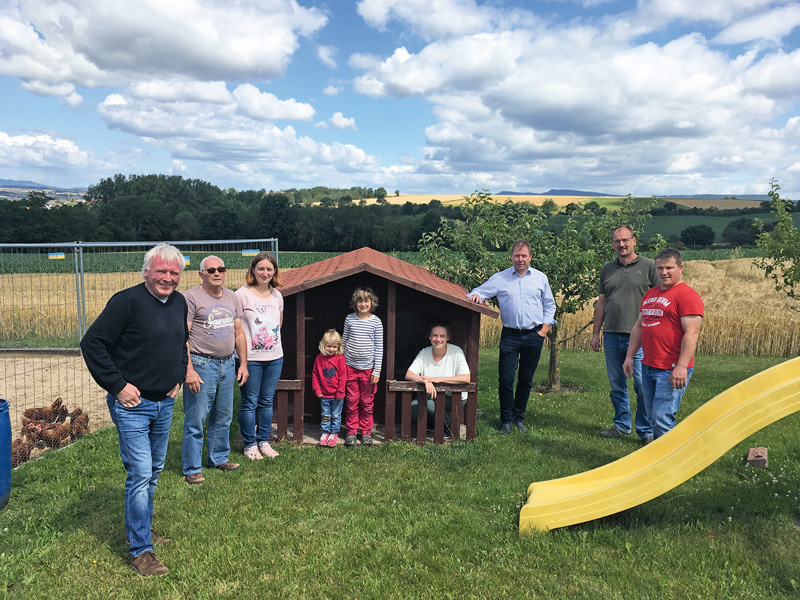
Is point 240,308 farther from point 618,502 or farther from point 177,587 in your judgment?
point 618,502

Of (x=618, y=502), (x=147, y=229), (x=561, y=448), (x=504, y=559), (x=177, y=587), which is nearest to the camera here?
(x=177, y=587)

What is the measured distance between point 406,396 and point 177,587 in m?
3.45

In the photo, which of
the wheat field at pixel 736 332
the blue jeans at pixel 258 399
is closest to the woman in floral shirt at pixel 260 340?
the blue jeans at pixel 258 399

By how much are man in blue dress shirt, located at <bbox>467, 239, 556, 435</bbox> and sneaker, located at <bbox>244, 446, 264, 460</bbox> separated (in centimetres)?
304

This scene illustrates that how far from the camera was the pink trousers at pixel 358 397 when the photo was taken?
22.2 feet

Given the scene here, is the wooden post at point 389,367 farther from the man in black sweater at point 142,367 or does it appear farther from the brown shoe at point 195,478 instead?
the man in black sweater at point 142,367

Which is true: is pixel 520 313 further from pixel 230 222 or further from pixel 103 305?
pixel 230 222

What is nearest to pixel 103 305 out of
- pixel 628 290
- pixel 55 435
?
pixel 55 435

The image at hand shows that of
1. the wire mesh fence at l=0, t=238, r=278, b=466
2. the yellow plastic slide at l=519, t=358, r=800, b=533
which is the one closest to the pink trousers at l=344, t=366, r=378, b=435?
the yellow plastic slide at l=519, t=358, r=800, b=533

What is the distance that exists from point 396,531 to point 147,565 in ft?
6.24

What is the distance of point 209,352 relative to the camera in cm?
534

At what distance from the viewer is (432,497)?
17.6 feet

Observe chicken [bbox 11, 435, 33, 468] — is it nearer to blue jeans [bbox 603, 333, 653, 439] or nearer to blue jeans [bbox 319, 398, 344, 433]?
blue jeans [bbox 319, 398, 344, 433]

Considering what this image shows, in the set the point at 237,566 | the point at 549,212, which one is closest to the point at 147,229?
the point at 549,212
